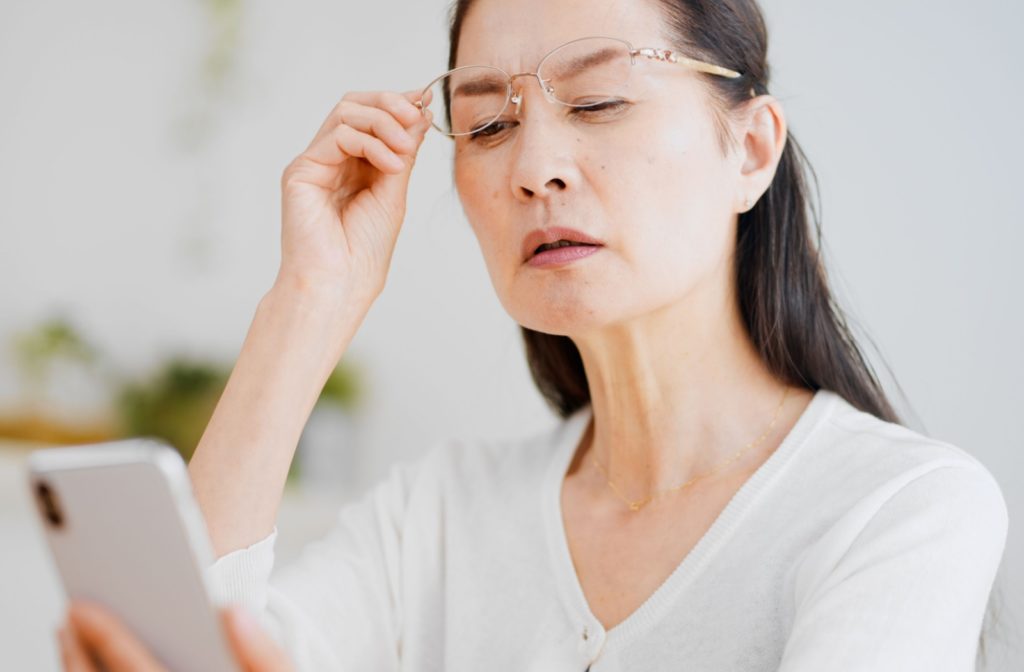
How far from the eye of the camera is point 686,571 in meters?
1.29

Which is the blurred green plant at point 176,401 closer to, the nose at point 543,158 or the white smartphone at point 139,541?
the nose at point 543,158

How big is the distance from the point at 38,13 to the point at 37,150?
0.37m

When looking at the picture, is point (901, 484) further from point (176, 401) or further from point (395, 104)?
point (176, 401)

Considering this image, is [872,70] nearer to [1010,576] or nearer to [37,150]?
[1010,576]

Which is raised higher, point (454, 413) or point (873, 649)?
point (873, 649)

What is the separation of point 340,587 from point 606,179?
0.68 m

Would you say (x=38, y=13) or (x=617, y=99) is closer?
(x=617, y=99)

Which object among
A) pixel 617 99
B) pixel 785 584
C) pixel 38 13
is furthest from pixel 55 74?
pixel 785 584

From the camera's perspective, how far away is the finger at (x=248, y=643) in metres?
0.81

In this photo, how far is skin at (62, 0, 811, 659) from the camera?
1293 millimetres

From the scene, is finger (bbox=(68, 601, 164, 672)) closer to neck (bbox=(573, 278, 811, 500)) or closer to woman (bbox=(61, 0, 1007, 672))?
woman (bbox=(61, 0, 1007, 672))

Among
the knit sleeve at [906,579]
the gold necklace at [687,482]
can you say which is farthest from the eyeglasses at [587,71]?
the knit sleeve at [906,579]

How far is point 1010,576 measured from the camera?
5.25 ft

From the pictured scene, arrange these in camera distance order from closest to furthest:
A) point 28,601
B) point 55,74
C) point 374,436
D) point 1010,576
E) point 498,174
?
1. point 498,174
2. point 1010,576
3. point 374,436
4. point 28,601
5. point 55,74
